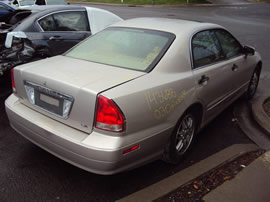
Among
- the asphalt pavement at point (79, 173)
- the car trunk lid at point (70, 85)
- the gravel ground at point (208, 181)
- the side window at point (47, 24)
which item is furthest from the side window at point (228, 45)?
the side window at point (47, 24)

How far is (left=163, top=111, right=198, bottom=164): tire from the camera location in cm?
315

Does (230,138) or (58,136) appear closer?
(58,136)

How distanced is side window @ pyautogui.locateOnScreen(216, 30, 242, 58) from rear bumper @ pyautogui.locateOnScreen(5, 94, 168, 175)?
1.96 m

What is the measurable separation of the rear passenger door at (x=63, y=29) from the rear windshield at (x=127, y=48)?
1.95 meters

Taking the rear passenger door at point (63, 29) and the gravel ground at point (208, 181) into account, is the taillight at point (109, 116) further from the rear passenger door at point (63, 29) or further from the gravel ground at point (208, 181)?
the rear passenger door at point (63, 29)

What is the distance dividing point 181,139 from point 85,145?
1.29 metres

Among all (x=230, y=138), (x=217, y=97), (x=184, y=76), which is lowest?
(x=230, y=138)

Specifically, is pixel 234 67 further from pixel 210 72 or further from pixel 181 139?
pixel 181 139

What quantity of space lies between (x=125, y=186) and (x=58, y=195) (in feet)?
2.17

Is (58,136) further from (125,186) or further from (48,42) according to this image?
(48,42)

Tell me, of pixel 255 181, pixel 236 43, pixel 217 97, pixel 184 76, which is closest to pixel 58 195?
pixel 184 76

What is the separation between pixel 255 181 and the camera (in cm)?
315

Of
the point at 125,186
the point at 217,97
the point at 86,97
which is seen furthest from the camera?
the point at 217,97

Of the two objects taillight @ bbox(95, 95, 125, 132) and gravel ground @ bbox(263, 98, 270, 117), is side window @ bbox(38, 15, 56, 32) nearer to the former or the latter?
taillight @ bbox(95, 95, 125, 132)
